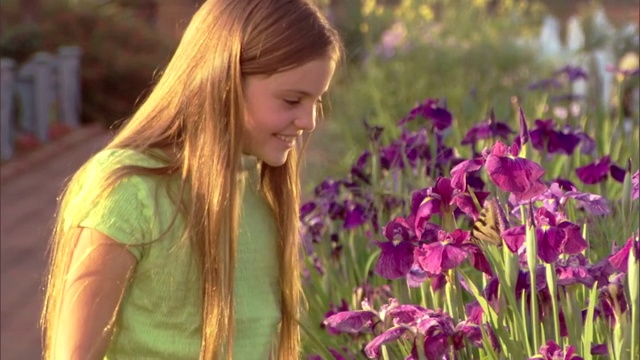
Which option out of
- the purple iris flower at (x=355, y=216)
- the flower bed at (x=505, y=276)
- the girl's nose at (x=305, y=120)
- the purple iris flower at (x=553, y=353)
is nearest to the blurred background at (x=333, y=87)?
the purple iris flower at (x=355, y=216)

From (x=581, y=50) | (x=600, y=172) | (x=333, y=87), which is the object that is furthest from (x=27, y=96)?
(x=600, y=172)

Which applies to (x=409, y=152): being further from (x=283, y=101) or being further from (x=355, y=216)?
(x=283, y=101)

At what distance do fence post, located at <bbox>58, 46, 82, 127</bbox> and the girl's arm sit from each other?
43.0 feet

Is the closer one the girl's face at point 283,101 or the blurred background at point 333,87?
the girl's face at point 283,101

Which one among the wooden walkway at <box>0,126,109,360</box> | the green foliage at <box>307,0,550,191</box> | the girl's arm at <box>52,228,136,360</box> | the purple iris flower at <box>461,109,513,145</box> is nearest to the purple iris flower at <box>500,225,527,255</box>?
→ the girl's arm at <box>52,228,136,360</box>

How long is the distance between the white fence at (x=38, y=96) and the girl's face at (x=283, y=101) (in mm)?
9568

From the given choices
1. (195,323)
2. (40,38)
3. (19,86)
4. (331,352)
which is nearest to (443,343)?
(195,323)

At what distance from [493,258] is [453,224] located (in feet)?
0.32

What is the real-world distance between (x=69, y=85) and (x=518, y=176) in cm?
1370

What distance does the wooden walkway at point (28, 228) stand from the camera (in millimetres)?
6385

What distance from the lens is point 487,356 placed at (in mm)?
2498

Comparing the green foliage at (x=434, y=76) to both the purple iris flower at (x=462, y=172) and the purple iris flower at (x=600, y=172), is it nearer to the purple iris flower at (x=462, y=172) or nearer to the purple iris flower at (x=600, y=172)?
the purple iris flower at (x=600, y=172)

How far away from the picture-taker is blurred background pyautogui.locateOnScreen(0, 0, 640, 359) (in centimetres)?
764

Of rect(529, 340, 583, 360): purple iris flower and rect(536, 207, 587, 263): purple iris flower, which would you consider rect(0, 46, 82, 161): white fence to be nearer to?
rect(536, 207, 587, 263): purple iris flower
